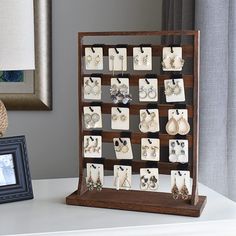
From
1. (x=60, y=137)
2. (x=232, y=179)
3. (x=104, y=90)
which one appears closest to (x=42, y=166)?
(x=60, y=137)

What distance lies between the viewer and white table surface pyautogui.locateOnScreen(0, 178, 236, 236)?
1.05m

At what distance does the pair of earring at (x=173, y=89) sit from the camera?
1155mm

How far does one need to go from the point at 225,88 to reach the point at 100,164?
437 millimetres

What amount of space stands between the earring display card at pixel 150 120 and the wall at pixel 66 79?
2.17 ft

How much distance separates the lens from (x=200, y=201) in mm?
1195

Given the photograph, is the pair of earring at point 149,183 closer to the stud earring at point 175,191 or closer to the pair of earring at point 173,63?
the stud earring at point 175,191

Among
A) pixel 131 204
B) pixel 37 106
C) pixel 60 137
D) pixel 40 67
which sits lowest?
pixel 131 204

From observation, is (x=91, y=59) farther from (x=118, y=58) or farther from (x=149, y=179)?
(x=149, y=179)

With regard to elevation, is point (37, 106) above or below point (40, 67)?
below

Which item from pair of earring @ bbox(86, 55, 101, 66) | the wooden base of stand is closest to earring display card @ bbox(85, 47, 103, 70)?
pair of earring @ bbox(86, 55, 101, 66)

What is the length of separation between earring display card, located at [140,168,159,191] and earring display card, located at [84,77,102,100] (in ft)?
0.68

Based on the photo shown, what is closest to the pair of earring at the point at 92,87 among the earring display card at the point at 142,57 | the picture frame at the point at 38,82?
the earring display card at the point at 142,57

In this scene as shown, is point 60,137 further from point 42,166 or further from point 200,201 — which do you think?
point 200,201

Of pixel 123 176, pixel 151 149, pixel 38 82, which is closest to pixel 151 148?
pixel 151 149
